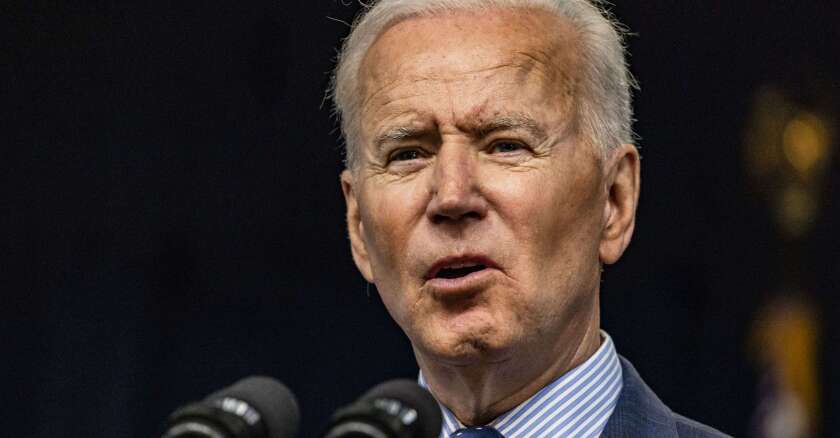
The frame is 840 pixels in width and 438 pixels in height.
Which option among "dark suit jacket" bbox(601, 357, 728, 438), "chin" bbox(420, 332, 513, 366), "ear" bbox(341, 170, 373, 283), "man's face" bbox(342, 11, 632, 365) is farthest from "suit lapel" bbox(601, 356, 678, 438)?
"ear" bbox(341, 170, 373, 283)

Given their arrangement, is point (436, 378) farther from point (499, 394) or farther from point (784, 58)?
point (784, 58)

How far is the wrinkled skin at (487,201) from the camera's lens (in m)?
1.83

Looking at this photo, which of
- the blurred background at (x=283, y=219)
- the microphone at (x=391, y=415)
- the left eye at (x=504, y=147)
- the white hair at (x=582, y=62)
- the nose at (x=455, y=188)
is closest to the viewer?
the microphone at (x=391, y=415)

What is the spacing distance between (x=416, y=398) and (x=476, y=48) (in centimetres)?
79

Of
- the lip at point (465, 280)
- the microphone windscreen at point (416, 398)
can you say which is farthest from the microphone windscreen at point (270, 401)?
the lip at point (465, 280)

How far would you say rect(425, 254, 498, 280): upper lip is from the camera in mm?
1812

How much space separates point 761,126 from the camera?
4.29 metres

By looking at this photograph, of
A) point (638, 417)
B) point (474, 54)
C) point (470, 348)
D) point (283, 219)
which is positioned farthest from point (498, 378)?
point (283, 219)

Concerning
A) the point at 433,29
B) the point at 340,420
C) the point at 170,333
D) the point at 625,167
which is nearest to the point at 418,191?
the point at 433,29

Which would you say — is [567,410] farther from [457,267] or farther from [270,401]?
[270,401]

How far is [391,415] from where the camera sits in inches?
48.4

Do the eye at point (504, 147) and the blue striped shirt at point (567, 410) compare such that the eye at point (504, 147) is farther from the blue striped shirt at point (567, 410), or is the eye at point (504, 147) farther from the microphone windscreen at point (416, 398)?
the microphone windscreen at point (416, 398)

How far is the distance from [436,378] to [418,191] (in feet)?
1.03

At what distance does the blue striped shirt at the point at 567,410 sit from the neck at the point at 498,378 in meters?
0.01
